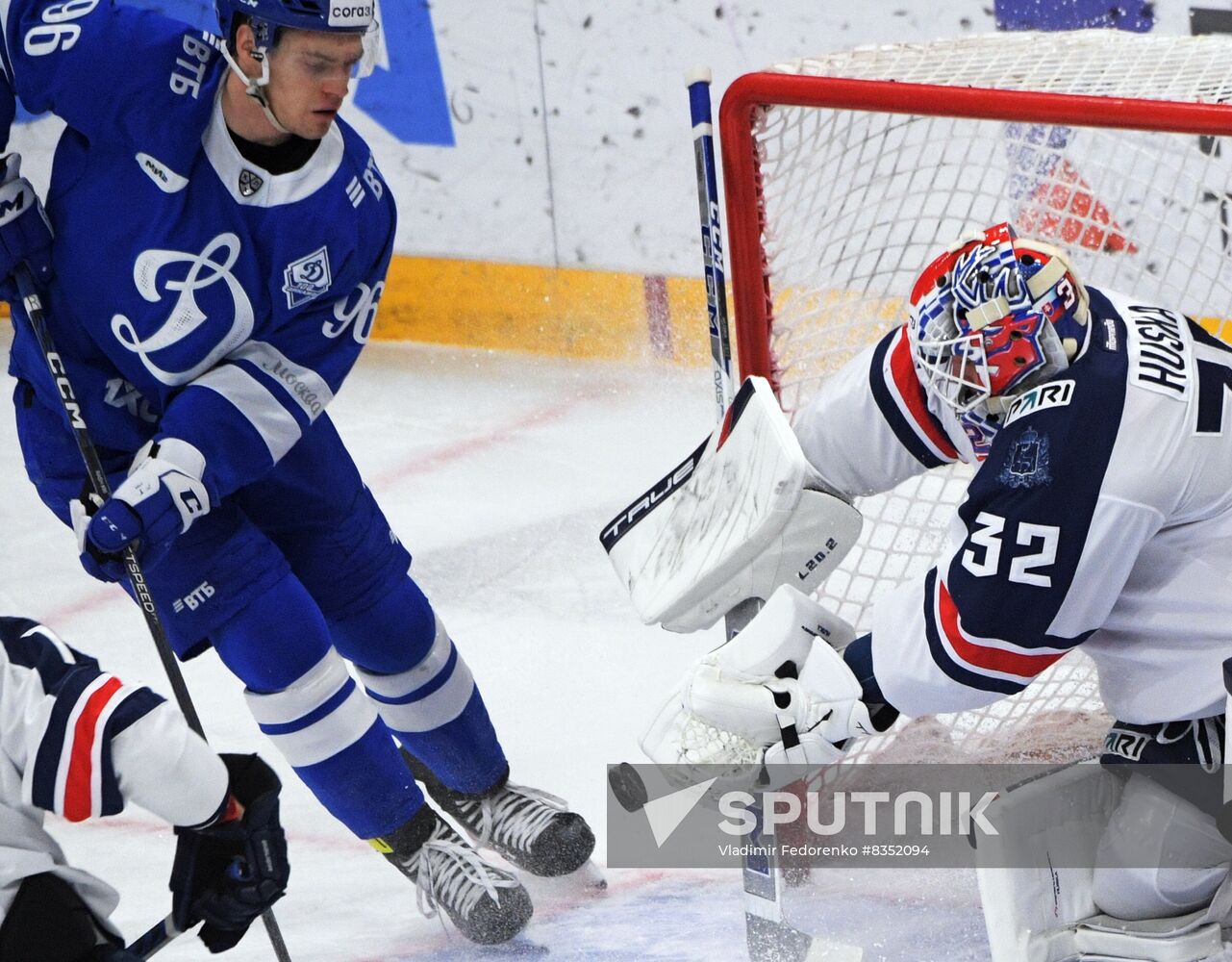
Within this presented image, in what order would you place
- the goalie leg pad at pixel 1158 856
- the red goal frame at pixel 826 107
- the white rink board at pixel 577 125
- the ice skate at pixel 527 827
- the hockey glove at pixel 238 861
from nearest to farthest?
1. the hockey glove at pixel 238 861
2. the goalie leg pad at pixel 1158 856
3. the red goal frame at pixel 826 107
4. the ice skate at pixel 527 827
5. the white rink board at pixel 577 125

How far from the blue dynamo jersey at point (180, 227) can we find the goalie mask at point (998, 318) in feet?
2.47

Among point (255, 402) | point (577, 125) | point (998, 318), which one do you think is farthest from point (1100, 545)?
point (577, 125)

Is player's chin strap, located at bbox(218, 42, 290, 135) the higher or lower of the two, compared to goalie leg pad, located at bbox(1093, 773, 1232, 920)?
higher

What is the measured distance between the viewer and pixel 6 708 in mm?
1475

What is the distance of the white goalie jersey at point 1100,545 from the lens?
1575 mm

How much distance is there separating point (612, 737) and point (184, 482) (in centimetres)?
107

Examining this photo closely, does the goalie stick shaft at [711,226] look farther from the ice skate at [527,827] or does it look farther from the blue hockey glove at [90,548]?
the blue hockey glove at [90,548]

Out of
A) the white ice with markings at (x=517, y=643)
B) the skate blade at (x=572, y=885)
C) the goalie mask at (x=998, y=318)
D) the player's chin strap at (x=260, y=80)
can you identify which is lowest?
the skate blade at (x=572, y=885)

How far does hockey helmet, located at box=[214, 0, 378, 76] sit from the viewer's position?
188 centimetres

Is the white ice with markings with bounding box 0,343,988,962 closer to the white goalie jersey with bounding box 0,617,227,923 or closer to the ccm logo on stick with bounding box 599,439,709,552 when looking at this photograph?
the ccm logo on stick with bounding box 599,439,709,552

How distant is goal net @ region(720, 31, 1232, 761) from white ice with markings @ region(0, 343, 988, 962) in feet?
1.22

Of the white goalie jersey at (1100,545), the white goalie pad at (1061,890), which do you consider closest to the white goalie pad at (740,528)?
the white goalie jersey at (1100,545)

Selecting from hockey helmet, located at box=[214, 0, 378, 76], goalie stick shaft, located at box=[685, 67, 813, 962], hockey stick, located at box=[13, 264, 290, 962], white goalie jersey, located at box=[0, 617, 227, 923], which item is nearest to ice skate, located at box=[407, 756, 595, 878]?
goalie stick shaft, located at box=[685, 67, 813, 962]

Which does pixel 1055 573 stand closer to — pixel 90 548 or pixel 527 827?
pixel 527 827
